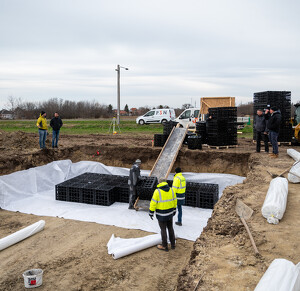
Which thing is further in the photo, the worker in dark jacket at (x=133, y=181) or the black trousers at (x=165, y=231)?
the worker in dark jacket at (x=133, y=181)

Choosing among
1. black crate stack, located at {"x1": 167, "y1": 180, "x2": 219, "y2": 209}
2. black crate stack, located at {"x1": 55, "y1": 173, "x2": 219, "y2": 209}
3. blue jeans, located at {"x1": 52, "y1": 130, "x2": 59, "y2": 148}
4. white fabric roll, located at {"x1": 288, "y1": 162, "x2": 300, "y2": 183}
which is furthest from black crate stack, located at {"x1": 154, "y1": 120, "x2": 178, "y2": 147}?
white fabric roll, located at {"x1": 288, "y1": 162, "x2": 300, "y2": 183}

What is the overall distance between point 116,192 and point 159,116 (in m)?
Result: 18.3

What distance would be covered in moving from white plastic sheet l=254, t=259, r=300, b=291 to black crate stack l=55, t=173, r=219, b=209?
6696 mm

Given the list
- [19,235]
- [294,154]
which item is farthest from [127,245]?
[294,154]

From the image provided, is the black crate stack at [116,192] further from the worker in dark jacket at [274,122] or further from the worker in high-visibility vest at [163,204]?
the worker in high-visibility vest at [163,204]

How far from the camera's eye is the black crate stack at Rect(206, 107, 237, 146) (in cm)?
1404

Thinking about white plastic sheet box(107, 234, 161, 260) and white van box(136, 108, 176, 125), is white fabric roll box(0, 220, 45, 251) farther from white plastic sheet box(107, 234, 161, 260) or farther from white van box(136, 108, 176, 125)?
white van box(136, 108, 176, 125)

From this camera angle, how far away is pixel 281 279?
312cm

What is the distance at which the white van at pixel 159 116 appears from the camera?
92.2 feet

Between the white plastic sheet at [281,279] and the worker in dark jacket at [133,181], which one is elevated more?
the white plastic sheet at [281,279]

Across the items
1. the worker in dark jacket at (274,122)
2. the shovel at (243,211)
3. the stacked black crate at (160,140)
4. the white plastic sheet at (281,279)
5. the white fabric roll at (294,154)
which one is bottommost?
the shovel at (243,211)

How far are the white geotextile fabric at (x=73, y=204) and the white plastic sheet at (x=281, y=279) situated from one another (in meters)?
4.35

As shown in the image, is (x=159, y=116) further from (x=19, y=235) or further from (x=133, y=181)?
(x=19, y=235)

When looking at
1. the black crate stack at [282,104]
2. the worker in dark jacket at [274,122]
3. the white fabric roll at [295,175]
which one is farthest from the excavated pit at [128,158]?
the white fabric roll at [295,175]
